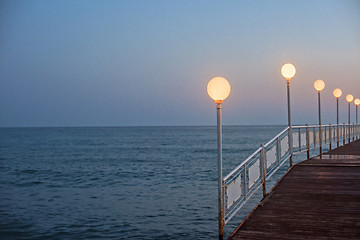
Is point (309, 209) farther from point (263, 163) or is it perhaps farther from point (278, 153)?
point (278, 153)

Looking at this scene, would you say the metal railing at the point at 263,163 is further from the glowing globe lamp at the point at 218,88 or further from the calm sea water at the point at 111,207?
the calm sea water at the point at 111,207

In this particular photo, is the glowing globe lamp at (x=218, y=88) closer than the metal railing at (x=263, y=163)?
Yes

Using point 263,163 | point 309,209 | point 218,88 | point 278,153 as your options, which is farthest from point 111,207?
point 218,88

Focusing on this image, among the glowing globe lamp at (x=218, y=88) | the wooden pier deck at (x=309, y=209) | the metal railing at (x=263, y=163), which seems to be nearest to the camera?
the wooden pier deck at (x=309, y=209)

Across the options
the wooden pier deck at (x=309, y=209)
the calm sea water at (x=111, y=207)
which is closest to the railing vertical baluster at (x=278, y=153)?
the wooden pier deck at (x=309, y=209)

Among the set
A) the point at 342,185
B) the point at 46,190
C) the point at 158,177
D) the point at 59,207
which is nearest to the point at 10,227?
the point at 59,207

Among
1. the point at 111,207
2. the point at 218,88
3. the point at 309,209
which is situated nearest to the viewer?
the point at 218,88

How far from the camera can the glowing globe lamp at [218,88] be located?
6.09 metres

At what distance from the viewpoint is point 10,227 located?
13.3m

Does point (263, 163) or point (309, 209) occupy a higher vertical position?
point (263, 163)

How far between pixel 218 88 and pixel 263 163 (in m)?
3.08

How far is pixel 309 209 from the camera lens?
721 centimetres

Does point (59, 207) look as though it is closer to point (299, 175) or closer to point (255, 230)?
point (299, 175)

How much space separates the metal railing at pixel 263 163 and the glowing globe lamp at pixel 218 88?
4.28ft
